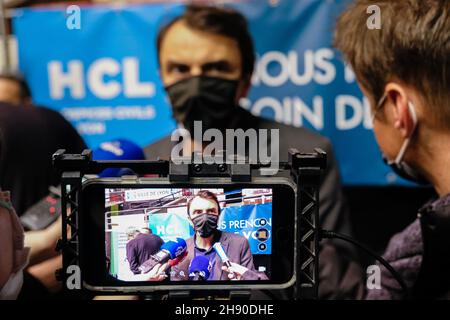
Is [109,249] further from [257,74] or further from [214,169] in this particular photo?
[257,74]

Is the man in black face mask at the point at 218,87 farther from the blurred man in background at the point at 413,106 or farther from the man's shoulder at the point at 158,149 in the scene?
the blurred man in background at the point at 413,106

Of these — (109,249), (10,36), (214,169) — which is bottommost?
(109,249)

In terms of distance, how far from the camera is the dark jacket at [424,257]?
88 centimetres

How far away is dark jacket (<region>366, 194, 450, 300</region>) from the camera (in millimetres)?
875

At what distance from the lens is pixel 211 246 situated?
725 millimetres

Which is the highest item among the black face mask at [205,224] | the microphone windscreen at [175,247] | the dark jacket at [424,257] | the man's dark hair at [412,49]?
the man's dark hair at [412,49]

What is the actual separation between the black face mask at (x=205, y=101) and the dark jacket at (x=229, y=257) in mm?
650

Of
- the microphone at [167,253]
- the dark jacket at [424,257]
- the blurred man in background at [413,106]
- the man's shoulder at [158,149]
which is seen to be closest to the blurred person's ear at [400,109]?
the blurred man in background at [413,106]

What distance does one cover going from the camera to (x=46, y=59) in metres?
2.48

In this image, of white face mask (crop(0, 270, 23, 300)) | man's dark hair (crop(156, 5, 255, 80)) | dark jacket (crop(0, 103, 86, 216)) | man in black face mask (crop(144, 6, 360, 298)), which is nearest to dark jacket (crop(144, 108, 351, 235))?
man in black face mask (crop(144, 6, 360, 298))

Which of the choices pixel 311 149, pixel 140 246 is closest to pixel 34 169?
pixel 140 246

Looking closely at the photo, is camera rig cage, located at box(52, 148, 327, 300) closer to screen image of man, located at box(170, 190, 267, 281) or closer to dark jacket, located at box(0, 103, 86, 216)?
screen image of man, located at box(170, 190, 267, 281)

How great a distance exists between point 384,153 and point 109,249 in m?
0.58

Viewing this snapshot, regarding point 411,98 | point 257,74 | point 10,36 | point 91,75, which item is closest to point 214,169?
point 411,98
